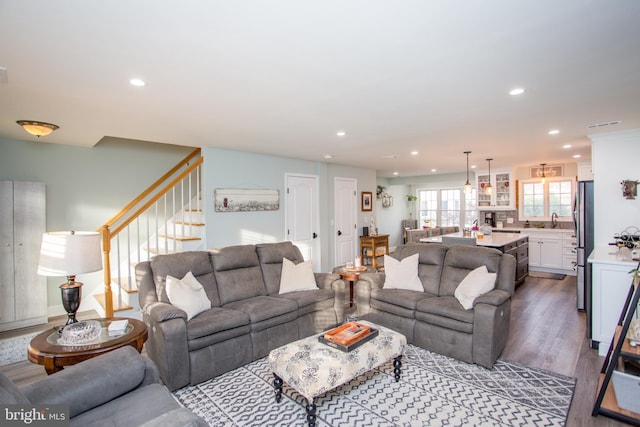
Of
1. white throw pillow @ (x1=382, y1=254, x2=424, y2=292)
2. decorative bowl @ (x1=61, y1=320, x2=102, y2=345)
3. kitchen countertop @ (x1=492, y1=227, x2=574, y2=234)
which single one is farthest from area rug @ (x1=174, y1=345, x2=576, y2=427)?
kitchen countertop @ (x1=492, y1=227, x2=574, y2=234)

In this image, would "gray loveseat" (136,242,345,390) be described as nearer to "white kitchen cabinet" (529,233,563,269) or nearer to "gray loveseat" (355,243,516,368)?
"gray loveseat" (355,243,516,368)

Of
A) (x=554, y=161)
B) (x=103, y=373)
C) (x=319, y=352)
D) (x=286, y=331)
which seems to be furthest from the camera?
(x=554, y=161)

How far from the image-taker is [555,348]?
134 inches

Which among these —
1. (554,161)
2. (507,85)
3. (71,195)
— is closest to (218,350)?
(507,85)

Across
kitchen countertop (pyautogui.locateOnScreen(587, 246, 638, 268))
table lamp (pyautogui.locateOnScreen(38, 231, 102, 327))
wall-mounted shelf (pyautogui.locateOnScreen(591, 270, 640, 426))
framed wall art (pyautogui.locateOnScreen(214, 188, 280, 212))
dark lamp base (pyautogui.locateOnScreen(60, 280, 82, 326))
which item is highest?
framed wall art (pyautogui.locateOnScreen(214, 188, 280, 212))

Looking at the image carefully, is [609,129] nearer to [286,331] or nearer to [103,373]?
[286,331]

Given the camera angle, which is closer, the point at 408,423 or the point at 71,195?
the point at 408,423

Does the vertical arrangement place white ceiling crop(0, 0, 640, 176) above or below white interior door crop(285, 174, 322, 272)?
above

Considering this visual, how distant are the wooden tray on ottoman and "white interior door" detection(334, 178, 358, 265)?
13.6ft

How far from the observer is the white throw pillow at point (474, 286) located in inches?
127

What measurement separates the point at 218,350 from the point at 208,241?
2.14 meters

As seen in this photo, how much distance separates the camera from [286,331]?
11.3ft

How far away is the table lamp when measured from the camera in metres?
2.31

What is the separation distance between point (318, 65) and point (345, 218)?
5172mm
